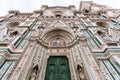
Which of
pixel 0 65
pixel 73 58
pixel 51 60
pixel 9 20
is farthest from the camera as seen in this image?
pixel 9 20

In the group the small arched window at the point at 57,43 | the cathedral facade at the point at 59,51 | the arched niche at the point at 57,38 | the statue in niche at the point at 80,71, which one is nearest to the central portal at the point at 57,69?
the cathedral facade at the point at 59,51

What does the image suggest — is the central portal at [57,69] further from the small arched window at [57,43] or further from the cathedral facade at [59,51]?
the small arched window at [57,43]

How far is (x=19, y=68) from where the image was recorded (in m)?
7.43

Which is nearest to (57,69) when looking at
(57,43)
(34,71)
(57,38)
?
(34,71)

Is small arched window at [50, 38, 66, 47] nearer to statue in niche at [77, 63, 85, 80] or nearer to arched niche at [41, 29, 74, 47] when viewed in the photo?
arched niche at [41, 29, 74, 47]

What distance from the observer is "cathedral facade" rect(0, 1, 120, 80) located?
25.3 feet

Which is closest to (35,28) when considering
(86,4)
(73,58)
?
(73,58)

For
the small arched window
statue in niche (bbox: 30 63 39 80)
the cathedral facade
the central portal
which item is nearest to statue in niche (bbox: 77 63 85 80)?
the cathedral facade

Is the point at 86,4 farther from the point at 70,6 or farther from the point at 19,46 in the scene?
the point at 19,46

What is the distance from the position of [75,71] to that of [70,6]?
13125 millimetres

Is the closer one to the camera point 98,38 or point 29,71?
point 29,71

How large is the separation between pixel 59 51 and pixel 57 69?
177cm

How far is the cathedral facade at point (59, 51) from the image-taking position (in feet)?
25.3

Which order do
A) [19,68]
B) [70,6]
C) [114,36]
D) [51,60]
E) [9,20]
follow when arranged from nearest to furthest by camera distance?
[19,68], [51,60], [114,36], [9,20], [70,6]
